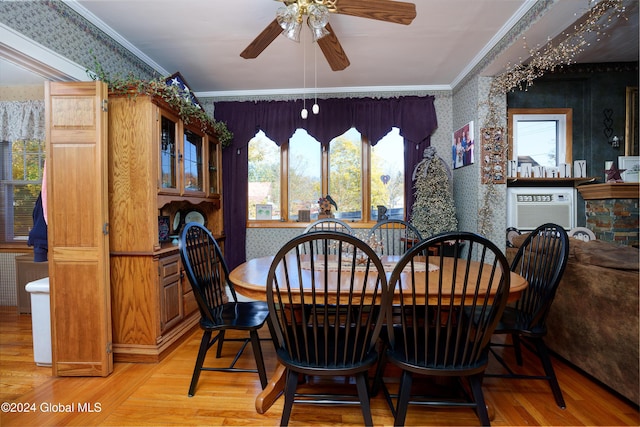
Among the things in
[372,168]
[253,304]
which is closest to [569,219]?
[372,168]

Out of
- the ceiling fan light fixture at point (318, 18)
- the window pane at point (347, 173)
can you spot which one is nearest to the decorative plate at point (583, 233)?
the window pane at point (347, 173)

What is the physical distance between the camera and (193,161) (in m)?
3.29

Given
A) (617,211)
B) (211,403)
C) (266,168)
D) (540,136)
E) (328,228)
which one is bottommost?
(211,403)

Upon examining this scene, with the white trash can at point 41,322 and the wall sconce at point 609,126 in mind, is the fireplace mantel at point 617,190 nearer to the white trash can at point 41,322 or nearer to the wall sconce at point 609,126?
the wall sconce at point 609,126

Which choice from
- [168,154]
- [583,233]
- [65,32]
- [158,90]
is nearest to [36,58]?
[65,32]

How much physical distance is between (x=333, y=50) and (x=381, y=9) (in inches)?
21.6

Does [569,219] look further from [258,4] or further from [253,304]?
[258,4]

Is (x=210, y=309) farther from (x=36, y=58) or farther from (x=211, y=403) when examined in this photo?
(x=36, y=58)

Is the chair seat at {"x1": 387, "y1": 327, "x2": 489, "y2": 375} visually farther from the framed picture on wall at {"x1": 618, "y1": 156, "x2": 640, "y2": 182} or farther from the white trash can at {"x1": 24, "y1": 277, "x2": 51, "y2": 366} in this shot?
the framed picture on wall at {"x1": 618, "y1": 156, "x2": 640, "y2": 182}

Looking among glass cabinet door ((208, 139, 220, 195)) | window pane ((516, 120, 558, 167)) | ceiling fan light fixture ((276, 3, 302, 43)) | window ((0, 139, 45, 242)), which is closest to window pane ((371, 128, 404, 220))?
window pane ((516, 120, 558, 167))

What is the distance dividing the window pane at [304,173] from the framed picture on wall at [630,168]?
3546 millimetres

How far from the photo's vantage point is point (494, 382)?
6.89ft

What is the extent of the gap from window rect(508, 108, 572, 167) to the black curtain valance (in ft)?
3.09

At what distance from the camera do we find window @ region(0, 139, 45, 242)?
3773 millimetres
